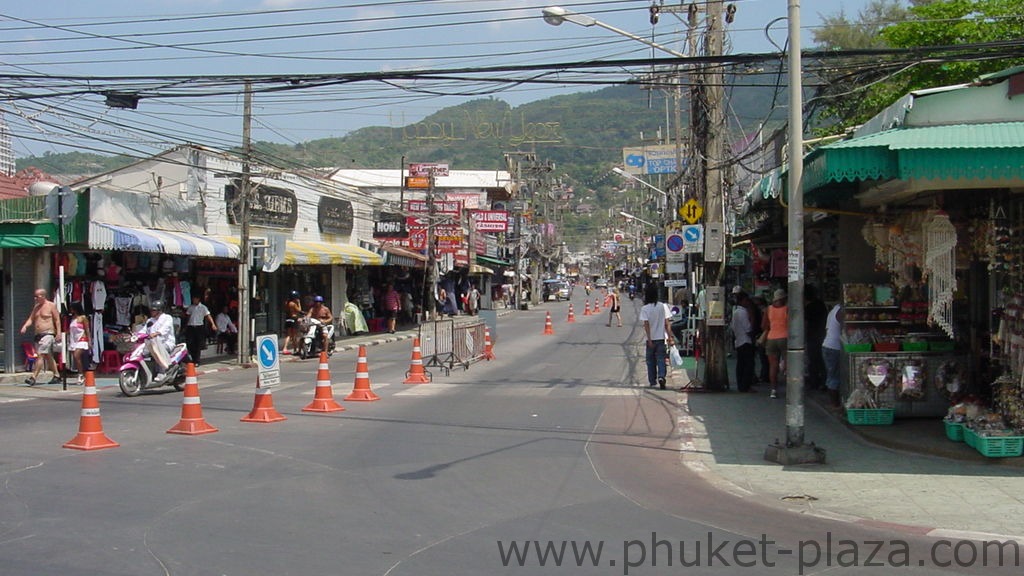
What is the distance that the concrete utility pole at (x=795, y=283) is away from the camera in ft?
34.0

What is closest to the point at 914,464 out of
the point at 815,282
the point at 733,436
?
the point at 733,436

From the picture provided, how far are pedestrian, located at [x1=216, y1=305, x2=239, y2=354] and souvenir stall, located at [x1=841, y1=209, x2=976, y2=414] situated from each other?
17606 mm

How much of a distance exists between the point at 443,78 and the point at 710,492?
8.52m

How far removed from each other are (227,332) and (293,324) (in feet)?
7.70

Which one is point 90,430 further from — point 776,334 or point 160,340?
point 776,334

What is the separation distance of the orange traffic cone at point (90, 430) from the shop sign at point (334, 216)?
22.9 m

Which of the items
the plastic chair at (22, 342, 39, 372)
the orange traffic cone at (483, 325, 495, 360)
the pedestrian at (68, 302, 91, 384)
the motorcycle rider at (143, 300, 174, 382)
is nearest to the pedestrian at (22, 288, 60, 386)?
the pedestrian at (68, 302, 91, 384)

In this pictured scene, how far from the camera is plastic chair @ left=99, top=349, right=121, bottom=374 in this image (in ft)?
68.1

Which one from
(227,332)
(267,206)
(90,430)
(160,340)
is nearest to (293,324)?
(227,332)

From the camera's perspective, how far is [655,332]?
17.3 metres

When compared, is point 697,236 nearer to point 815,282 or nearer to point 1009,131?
point 815,282

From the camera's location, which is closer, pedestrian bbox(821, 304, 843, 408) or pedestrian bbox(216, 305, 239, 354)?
pedestrian bbox(821, 304, 843, 408)

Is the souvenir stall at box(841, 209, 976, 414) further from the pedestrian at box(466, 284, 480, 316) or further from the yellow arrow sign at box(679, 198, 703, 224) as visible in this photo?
the pedestrian at box(466, 284, 480, 316)

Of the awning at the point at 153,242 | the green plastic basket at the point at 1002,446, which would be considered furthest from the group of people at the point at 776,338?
the awning at the point at 153,242
